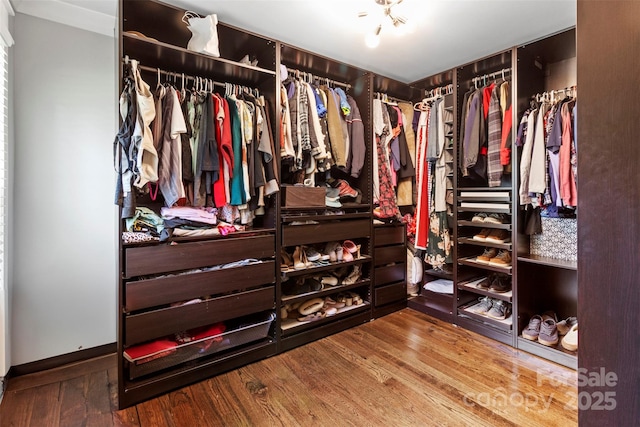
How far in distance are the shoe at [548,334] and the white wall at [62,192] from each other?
2.88 meters

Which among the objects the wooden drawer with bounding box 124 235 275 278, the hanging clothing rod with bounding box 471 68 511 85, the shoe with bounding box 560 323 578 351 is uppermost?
the hanging clothing rod with bounding box 471 68 511 85

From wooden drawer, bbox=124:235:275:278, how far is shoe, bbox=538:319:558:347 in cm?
186

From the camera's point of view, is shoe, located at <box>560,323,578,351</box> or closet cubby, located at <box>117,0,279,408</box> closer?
closet cubby, located at <box>117,0,279,408</box>

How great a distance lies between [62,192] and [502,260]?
303 centimetres

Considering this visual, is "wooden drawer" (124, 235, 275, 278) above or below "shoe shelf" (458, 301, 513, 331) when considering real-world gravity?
above

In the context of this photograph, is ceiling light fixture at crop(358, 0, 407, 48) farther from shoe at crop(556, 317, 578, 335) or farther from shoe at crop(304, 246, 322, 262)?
shoe at crop(556, 317, 578, 335)

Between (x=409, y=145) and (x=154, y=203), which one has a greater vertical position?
(x=409, y=145)

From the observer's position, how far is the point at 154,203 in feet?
6.59

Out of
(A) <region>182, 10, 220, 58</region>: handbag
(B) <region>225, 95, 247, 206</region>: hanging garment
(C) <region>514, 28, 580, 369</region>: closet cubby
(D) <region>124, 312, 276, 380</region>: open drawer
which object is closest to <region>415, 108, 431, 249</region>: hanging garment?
(C) <region>514, 28, 580, 369</region>: closet cubby

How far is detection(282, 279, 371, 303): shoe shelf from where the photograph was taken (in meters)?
2.19

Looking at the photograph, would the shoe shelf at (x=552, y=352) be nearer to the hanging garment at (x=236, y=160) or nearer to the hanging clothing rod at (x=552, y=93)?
the hanging clothing rod at (x=552, y=93)

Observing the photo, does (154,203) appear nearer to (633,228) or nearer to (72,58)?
(72,58)

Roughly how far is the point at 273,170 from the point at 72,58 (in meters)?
1.42

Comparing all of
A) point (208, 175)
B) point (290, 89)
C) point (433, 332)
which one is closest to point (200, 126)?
point (208, 175)
